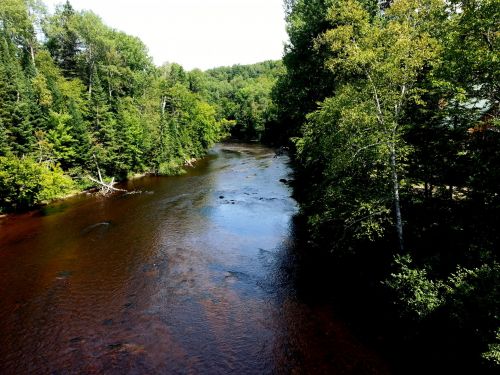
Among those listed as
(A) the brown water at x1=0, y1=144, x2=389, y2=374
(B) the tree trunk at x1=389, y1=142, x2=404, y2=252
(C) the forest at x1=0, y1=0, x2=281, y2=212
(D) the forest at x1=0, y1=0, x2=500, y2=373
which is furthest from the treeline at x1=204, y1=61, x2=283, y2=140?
(B) the tree trunk at x1=389, y1=142, x2=404, y2=252

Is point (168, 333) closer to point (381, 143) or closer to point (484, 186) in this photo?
point (381, 143)

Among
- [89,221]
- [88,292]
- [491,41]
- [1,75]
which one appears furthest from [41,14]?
[491,41]

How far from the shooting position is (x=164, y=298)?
54.4ft

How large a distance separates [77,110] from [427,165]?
3715 centimetres

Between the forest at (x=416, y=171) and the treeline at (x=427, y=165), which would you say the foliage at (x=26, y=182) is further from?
the treeline at (x=427, y=165)

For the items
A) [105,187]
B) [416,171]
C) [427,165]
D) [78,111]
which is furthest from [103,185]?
[427,165]

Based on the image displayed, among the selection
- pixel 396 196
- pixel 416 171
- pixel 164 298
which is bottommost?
pixel 164 298

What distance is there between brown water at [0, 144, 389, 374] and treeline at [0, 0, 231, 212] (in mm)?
5619

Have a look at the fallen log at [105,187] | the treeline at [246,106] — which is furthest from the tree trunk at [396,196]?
the treeline at [246,106]

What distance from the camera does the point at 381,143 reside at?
1331cm

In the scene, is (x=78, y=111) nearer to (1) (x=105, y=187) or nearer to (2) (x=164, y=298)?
(1) (x=105, y=187)

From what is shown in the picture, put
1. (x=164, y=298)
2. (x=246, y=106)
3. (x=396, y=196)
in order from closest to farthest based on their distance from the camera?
(x=396, y=196) → (x=164, y=298) → (x=246, y=106)

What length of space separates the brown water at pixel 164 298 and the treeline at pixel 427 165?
3.16m

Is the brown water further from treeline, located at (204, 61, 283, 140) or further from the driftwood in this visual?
treeline, located at (204, 61, 283, 140)
